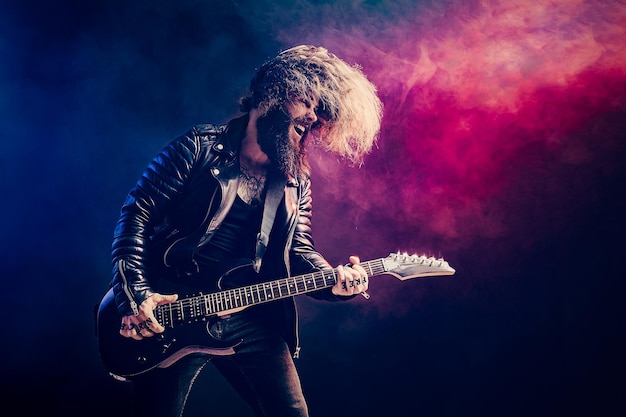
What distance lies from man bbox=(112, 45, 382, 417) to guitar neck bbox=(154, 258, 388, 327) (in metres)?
0.05

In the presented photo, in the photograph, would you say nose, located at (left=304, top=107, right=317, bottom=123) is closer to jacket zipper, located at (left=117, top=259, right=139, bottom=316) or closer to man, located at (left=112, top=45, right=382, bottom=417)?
man, located at (left=112, top=45, right=382, bottom=417)

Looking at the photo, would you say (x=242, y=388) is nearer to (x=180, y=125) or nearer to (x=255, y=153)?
(x=255, y=153)

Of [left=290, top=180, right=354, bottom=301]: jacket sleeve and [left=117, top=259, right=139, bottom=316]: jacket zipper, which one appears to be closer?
[left=117, top=259, right=139, bottom=316]: jacket zipper

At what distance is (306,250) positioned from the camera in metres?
2.72

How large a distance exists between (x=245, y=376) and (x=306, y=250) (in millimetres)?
773

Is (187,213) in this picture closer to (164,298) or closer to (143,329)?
(164,298)

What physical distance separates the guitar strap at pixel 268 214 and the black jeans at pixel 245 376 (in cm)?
31

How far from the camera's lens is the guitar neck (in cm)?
232

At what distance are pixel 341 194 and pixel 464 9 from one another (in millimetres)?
1504

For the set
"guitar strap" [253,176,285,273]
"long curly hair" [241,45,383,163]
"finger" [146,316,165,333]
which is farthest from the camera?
"long curly hair" [241,45,383,163]

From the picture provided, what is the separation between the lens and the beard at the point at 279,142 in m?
2.71

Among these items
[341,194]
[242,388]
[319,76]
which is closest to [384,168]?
[341,194]

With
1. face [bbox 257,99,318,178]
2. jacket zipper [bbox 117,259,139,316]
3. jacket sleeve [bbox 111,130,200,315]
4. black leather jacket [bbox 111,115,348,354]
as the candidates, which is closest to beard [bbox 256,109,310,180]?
face [bbox 257,99,318,178]

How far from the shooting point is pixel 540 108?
9.53ft
